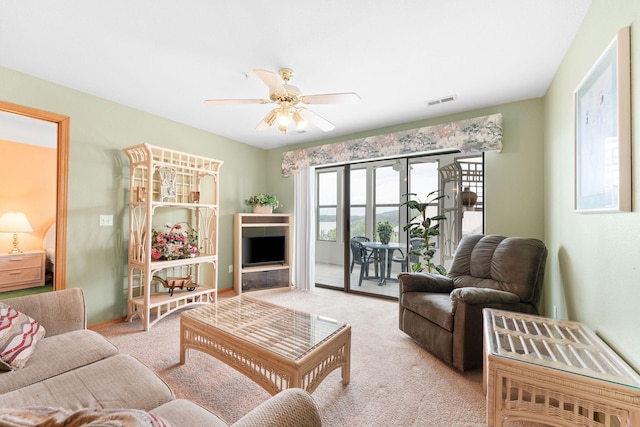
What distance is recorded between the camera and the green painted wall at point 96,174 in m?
2.61

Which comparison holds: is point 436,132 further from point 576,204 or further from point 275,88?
point 275,88

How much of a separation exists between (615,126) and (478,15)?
101cm

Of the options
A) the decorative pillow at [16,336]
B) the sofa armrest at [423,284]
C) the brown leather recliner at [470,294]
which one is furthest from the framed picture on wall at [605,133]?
the decorative pillow at [16,336]

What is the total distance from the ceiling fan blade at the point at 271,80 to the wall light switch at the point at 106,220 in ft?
7.82

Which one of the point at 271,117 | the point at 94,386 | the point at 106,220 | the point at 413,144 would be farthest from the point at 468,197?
the point at 106,220

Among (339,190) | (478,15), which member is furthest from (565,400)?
(339,190)

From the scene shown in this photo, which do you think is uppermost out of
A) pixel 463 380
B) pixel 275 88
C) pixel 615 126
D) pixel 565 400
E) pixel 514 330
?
pixel 275 88

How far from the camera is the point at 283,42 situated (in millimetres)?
1955

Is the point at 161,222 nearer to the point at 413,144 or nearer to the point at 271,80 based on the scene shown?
the point at 271,80

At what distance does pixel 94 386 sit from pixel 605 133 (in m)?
2.74

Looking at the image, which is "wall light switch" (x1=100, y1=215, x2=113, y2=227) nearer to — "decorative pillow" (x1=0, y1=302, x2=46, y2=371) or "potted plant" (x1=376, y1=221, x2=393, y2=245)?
"decorative pillow" (x1=0, y1=302, x2=46, y2=371)

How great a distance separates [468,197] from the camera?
11.1 feet

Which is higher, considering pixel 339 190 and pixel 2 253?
pixel 339 190

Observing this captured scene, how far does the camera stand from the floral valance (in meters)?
3.01
